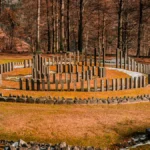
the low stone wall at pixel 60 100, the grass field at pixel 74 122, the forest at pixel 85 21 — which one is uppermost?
the forest at pixel 85 21

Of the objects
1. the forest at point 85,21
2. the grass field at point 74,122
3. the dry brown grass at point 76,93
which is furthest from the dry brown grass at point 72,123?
the forest at point 85,21

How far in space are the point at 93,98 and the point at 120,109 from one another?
2.37 meters

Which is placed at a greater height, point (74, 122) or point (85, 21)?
point (85, 21)

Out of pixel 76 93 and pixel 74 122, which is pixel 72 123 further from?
pixel 76 93

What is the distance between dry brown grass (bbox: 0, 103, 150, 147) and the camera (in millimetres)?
16094

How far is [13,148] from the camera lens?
39.6ft

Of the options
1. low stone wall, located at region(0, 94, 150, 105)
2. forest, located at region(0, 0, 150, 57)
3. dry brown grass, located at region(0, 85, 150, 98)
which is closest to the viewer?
low stone wall, located at region(0, 94, 150, 105)

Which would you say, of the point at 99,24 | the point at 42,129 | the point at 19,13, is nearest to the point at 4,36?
the point at 19,13

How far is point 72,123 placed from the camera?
17734 mm

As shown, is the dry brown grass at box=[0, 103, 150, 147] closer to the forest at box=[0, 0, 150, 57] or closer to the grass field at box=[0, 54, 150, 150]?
the grass field at box=[0, 54, 150, 150]

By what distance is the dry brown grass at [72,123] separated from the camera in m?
16.1

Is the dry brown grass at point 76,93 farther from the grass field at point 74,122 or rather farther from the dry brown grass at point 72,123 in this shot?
the dry brown grass at point 72,123

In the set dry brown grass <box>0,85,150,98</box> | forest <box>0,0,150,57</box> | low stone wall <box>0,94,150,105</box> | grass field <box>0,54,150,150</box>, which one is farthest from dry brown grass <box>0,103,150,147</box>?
forest <box>0,0,150,57</box>

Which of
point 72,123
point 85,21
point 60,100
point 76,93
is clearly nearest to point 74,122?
point 72,123
